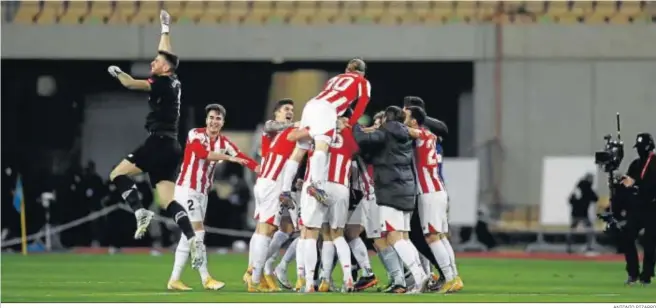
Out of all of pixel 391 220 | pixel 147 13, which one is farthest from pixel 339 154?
pixel 147 13

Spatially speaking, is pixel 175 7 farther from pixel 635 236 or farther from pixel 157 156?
pixel 157 156

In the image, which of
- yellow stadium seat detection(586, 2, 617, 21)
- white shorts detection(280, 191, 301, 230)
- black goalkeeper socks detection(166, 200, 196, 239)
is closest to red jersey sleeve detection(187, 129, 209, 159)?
black goalkeeper socks detection(166, 200, 196, 239)

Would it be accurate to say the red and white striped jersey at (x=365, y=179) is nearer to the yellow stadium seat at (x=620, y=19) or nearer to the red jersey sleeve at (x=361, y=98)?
the red jersey sleeve at (x=361, y=98)

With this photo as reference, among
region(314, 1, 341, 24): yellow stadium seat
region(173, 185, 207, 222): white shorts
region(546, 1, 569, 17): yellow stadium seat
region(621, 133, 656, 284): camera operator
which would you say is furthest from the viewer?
region(314, 1, 341, 24): yellow stadium seat

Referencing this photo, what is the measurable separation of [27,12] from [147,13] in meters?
2.46

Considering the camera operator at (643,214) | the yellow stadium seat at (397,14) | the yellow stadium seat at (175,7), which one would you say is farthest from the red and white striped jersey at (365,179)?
the yellow stadium seat at (175,7)

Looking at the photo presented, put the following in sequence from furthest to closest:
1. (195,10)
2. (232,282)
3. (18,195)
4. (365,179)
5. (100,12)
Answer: (195,10)
(100,12)
(18,195)
(232,282)
(365,179)

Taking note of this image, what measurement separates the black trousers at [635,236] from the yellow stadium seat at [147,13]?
51.5ft

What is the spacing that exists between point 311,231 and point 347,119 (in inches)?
48.3

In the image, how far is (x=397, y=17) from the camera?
107 ft

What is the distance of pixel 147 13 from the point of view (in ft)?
108

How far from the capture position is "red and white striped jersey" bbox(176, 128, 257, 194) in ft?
54.6

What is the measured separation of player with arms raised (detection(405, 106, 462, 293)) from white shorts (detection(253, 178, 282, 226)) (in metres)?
1.56

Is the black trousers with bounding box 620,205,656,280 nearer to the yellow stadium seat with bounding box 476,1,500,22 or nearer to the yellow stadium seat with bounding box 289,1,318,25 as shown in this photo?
the yellow stadium seat with bounding box 476,1,500,22
